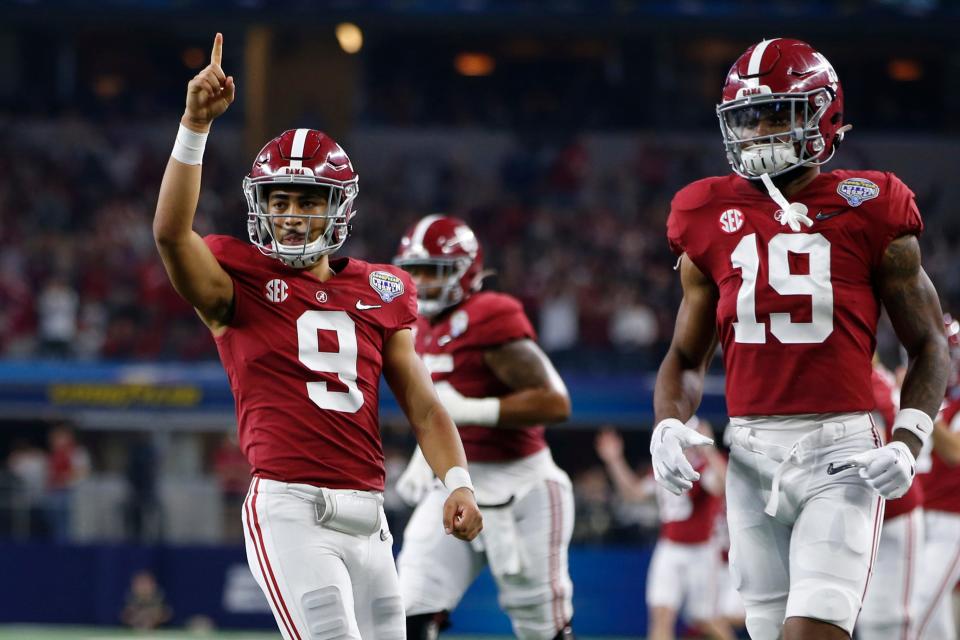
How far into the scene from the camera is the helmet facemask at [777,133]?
398 centimetres

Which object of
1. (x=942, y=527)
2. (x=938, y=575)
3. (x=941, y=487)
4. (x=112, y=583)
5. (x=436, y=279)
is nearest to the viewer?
(x=436, y=279)

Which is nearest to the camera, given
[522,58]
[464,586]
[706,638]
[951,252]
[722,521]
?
[464,586]

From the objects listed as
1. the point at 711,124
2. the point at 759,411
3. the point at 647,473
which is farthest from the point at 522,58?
the point at 759,411

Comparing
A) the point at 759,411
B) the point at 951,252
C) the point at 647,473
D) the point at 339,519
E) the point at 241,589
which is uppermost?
Answer: the point at 759,411

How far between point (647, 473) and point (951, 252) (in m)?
6.65

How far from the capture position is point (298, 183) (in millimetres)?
4016

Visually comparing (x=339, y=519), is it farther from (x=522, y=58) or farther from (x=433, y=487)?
(x=522, y=58)

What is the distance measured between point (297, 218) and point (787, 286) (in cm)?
136

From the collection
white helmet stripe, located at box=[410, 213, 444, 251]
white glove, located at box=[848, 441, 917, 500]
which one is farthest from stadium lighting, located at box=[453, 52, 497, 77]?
white glove, located at box=[848, 441, 917, 500]

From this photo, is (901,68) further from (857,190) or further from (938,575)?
(857,190)

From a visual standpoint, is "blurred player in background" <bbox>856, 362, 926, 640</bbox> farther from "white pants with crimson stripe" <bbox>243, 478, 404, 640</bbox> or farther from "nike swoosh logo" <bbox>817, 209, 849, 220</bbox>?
"white pants with crimson stripe" <bbox>243, 478, 404, 640</bbox>

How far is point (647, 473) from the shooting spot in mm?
12672

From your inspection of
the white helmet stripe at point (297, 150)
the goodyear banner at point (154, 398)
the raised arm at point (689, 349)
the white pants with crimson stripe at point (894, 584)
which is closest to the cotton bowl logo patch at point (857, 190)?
the raised arm at point (689, 349)

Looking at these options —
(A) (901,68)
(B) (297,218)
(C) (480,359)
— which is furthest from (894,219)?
(A) (901,68)
